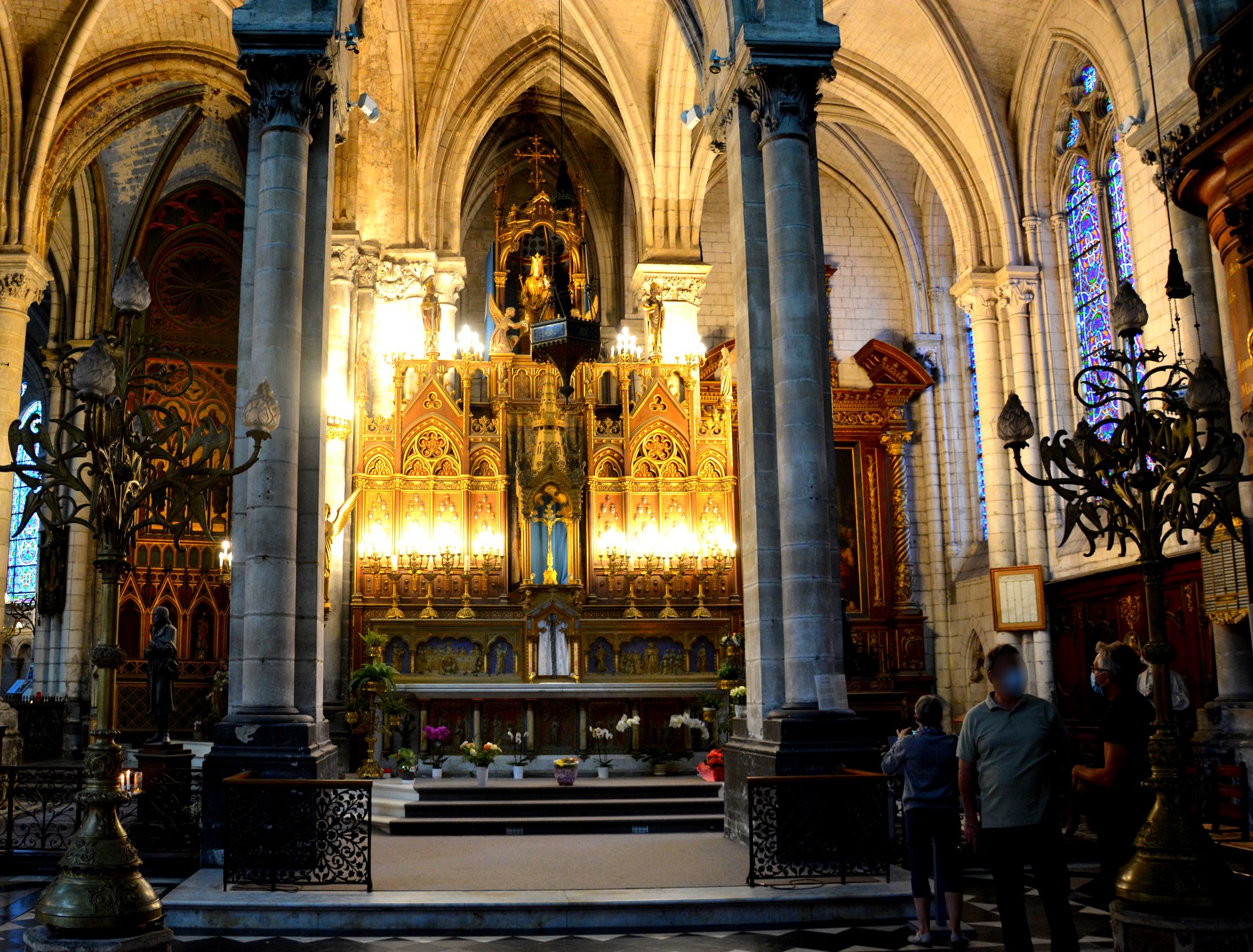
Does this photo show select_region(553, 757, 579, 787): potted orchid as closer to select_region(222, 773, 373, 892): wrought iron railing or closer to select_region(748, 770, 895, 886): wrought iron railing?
select_region(748, 770, 895, 886): wrought iron railing

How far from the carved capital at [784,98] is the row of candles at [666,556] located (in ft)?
23.9

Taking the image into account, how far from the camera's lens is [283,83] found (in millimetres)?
10000

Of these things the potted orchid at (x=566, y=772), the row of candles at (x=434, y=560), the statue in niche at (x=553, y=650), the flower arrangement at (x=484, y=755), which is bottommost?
the potted orchid at (x=566, y=772)

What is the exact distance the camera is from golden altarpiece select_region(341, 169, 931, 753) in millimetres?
15555

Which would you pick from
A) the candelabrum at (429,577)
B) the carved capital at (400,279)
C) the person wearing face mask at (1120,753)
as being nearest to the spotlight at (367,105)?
the carved capital at (400,279)

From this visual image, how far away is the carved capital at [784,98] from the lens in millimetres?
10688

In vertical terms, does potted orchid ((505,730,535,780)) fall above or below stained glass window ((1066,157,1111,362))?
below

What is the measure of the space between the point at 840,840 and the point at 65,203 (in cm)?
1918

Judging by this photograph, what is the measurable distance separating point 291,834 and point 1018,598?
1220cm

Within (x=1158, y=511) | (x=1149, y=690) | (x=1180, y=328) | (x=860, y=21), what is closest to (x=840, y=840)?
(x=1158, y=511)

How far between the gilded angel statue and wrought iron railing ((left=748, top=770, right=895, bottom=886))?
34.5ft

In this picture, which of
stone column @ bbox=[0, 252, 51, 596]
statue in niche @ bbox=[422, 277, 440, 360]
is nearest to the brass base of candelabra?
stone column @ bbox=[0, 252, 51, 596]

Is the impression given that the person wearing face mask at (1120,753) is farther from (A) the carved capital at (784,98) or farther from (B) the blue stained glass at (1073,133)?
(B) the blue stained glass at (1073,133)

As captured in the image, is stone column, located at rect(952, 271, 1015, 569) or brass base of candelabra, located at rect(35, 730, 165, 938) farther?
stone column, located at rect(952, 271, 1015, 569)
